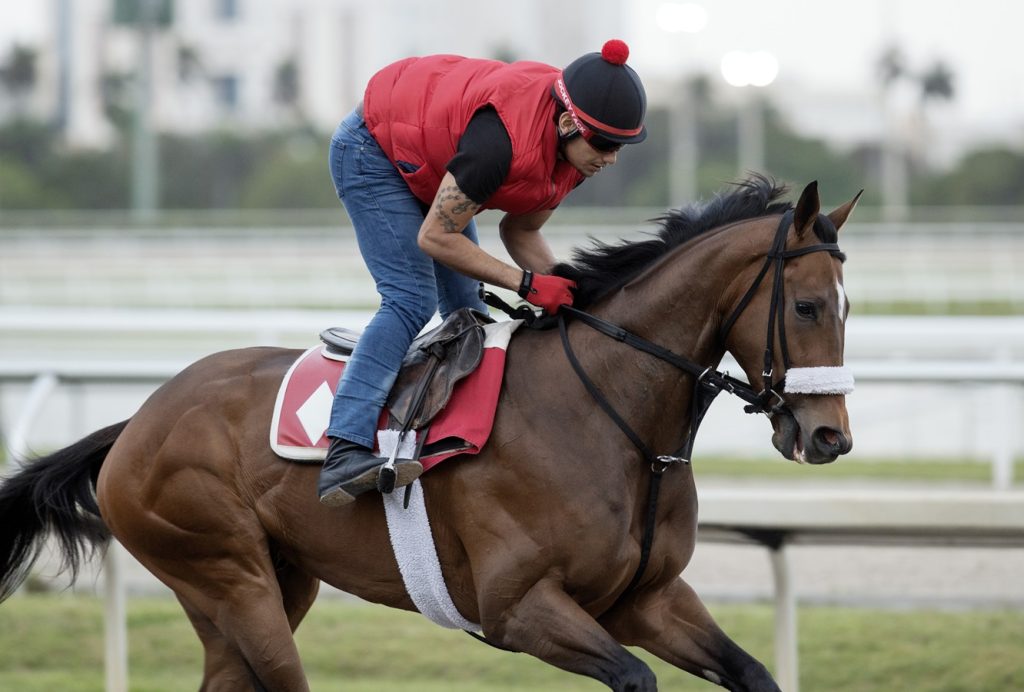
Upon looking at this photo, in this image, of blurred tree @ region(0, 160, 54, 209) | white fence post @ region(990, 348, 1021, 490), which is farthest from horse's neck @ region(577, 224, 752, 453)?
blurred tree @ region(0, 160, 54, 209)

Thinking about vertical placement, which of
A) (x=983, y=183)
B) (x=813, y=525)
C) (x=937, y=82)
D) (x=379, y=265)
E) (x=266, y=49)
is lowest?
(x=813, y=525)

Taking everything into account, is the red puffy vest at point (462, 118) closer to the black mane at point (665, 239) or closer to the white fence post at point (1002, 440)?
the black mane at point (665, 239)

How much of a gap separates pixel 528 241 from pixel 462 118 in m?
0.54

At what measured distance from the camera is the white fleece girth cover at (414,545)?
11.6ft

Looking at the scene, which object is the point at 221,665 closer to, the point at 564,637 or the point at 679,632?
the point at 564,637

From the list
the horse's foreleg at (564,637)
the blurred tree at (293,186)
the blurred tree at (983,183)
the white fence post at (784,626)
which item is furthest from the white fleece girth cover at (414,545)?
the blurred tree at (983,183)

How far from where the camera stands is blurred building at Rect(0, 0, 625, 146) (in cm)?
5878

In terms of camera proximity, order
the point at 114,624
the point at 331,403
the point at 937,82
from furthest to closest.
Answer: the point at 937,82, the point at 114,624, the point at 331,403

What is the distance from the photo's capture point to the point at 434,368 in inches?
140

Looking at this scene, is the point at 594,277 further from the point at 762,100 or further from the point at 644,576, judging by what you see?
the point at 762,100

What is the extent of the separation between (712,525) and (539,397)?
1325 mm

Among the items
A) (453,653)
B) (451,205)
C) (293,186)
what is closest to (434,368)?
(451,205)

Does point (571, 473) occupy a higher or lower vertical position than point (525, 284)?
lower

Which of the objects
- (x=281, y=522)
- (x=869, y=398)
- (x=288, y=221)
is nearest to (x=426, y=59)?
(x=281, y=522)
